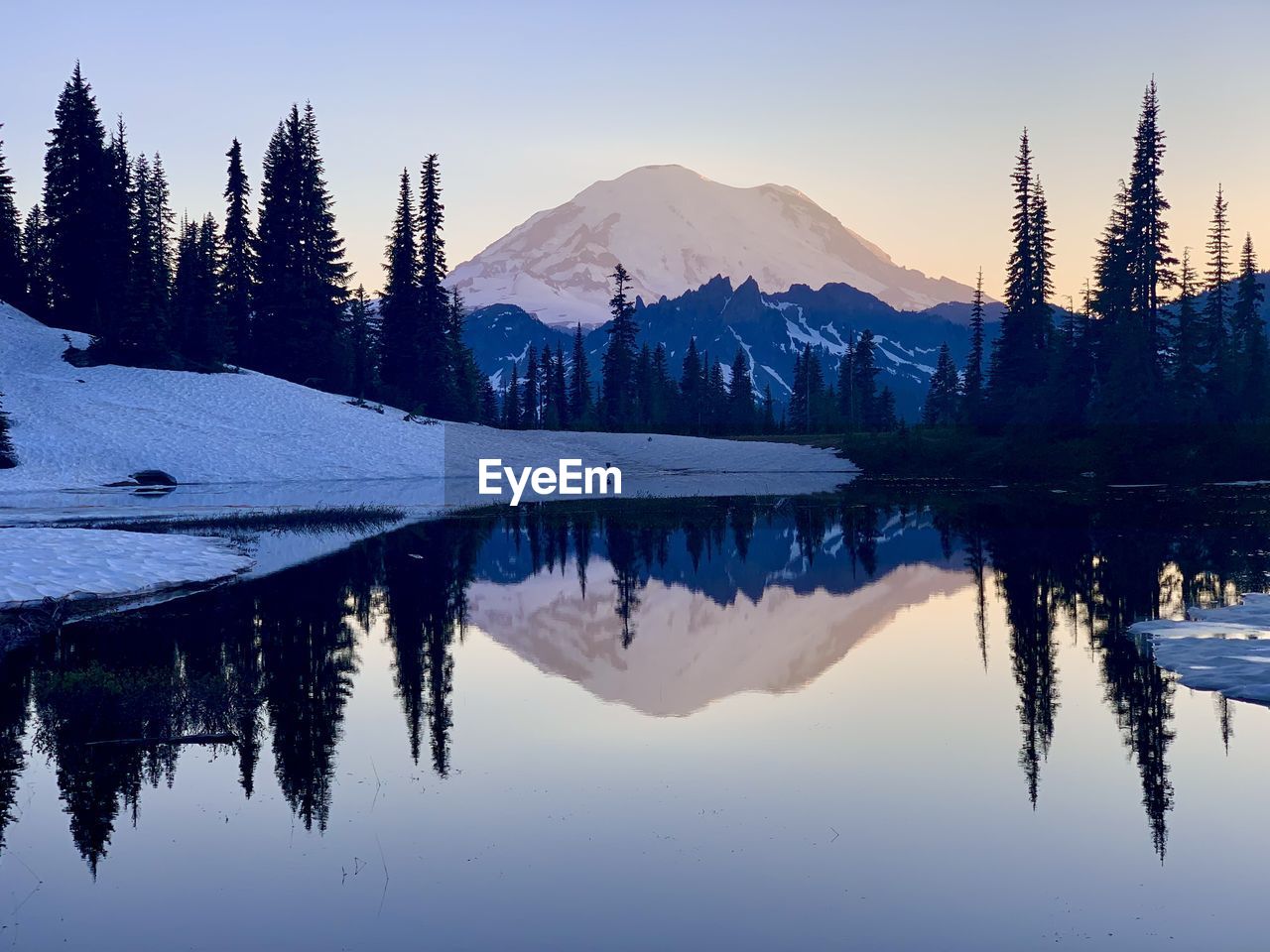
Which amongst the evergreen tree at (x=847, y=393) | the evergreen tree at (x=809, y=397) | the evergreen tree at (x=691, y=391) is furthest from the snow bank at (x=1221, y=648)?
the evergreen tree at (x=847, y=393)

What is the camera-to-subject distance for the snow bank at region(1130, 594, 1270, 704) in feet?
43.0

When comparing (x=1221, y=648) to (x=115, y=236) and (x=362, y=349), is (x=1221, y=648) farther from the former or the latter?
(x=362, y=349)

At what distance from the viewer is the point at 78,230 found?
75375 mm

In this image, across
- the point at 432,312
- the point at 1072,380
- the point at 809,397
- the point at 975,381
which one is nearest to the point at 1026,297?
the point at 1072,380

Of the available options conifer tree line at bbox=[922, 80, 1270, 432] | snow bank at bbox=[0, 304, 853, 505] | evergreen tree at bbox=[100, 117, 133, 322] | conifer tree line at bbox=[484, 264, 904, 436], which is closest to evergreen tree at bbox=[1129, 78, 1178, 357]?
conifer tree line at bbox=[922, 80, 1270, 432]

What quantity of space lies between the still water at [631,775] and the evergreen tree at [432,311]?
6519 cm

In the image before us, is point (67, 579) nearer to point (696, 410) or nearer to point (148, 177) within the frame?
point (148, 177)

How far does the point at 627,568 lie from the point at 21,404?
45789 millimetres

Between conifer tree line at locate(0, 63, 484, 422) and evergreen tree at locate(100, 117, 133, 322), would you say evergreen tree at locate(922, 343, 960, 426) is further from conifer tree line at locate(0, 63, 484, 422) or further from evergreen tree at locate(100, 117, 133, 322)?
evergreen tree at locate(100, 117, 133, 322)

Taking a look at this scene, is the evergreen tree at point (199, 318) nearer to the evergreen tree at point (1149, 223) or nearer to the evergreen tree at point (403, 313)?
the evergreen tree at point (403, 313)

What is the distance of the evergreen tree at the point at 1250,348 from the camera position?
270 ft

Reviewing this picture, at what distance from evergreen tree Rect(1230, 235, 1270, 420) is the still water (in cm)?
7102

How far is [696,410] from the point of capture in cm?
13975

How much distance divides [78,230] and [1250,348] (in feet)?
305
